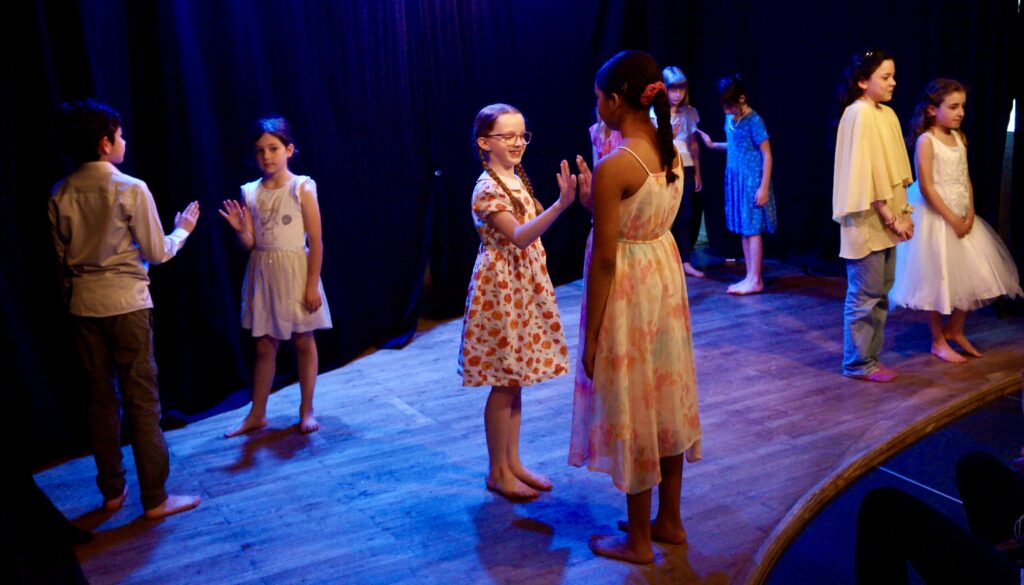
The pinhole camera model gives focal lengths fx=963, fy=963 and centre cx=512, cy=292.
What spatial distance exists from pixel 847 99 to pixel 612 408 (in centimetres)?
231

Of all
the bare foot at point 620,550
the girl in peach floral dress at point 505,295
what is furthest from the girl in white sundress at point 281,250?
the bare foot at point 620,550

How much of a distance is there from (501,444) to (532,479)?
18 cm

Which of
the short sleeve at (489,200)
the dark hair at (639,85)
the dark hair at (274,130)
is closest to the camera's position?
the dark hair at (639,85)

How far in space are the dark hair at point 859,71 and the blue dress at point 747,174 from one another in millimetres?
1763

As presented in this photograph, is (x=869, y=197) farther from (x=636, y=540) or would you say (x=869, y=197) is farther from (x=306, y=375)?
(x=306, y=375)

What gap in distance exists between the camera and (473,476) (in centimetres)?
361

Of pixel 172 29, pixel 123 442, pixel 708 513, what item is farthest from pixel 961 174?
pixel 123 442

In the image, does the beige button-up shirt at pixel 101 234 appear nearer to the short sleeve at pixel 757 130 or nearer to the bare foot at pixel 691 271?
the short sleeve at pixel 757 130

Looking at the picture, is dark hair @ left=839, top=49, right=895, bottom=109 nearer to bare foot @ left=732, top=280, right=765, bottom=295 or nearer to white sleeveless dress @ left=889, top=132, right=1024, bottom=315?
white sleeveless dress @ left=889, top=132, right=1024, bottom=315

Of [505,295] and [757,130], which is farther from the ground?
[757,130]

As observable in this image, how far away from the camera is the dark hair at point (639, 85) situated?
258 centimetres

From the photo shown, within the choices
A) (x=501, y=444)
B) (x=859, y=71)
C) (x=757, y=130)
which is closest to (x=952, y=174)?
(x=859, y=71)

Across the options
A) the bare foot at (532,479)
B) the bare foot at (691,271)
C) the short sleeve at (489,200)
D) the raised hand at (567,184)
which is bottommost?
the bare foot at (691,271)

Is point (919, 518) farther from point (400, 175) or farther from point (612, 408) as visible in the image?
point (400, 175)
